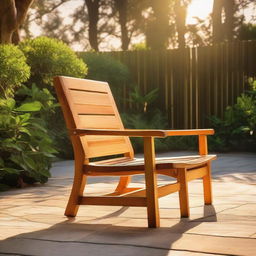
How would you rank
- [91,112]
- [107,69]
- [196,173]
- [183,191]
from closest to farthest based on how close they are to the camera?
[183,191]
[196,173]
[91,112]
[107,69]

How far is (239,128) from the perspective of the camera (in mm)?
10547

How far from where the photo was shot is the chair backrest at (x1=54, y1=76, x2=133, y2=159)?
4395mm

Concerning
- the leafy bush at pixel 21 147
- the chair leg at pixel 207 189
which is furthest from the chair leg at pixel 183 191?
the leafy bush at pixel 21 147

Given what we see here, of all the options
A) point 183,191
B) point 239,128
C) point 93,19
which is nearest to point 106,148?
point 183,191

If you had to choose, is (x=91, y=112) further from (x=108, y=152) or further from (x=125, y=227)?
(x=125, y=227)

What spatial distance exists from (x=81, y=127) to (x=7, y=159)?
7.07 ft

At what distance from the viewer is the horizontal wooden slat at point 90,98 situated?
14.9 ft

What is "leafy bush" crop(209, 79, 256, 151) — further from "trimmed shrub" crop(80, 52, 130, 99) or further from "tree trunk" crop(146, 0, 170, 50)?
"tree trunk" crop(146, 0, 170, 50)

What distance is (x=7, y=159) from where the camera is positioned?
6.38 metres

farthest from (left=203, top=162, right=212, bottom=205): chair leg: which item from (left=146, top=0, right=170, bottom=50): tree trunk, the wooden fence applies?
(left=146, top=0, right=170, bottom=50): tree trunk

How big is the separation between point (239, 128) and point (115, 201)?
6.63 m

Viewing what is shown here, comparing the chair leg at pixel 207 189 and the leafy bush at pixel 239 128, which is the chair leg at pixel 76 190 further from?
the leafy bush at pixel 239 128

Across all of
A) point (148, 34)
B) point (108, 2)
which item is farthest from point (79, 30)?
point (148, 34)

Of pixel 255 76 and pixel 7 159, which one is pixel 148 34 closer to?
pixel 255 76
